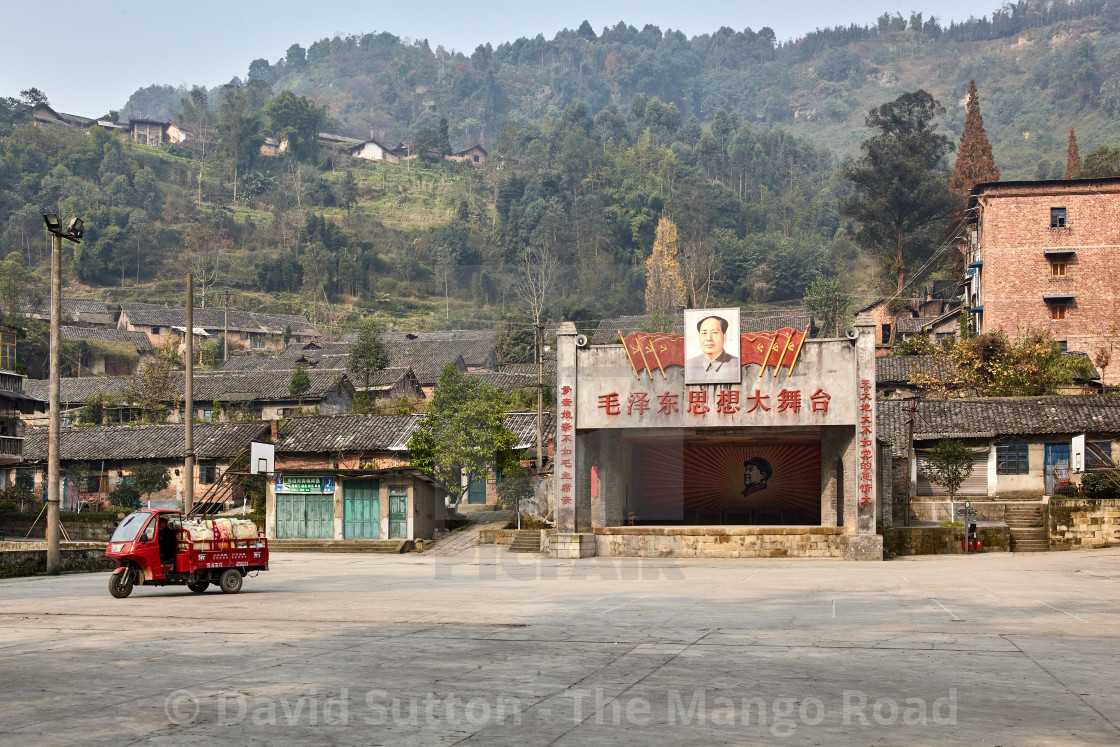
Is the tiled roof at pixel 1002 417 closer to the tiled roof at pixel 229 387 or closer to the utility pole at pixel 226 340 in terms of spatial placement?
the tiled roof at pixel 229 387

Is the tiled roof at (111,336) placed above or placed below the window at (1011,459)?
above

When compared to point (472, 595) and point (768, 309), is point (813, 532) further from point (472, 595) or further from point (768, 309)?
point (768, 309)

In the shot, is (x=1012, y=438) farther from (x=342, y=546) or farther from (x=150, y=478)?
(x=150, y=478)

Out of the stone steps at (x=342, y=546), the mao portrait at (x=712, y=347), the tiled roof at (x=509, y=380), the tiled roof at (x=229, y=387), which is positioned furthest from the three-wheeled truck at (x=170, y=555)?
the tiled roof at (x=509, y=380)

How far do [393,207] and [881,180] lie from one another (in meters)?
73.0

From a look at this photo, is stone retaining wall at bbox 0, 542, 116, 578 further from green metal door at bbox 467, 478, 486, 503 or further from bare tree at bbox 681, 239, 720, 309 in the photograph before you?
bare tree at bbox 681, 239, 720, 309

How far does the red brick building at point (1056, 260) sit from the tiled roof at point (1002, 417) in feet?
40.2

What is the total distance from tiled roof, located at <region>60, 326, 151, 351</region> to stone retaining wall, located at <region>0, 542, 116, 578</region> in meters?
54.9

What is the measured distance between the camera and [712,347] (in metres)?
31.0

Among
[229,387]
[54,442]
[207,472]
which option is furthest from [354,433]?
[229,387]

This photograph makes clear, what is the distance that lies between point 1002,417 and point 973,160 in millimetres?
43413

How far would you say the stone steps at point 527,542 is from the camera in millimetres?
34031

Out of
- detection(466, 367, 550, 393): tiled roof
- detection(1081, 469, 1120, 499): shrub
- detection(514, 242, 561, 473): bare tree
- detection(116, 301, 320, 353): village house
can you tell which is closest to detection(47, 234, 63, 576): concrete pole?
detection(1081, 469, 1120, 499): shrub

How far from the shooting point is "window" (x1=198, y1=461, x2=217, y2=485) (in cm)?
4494
